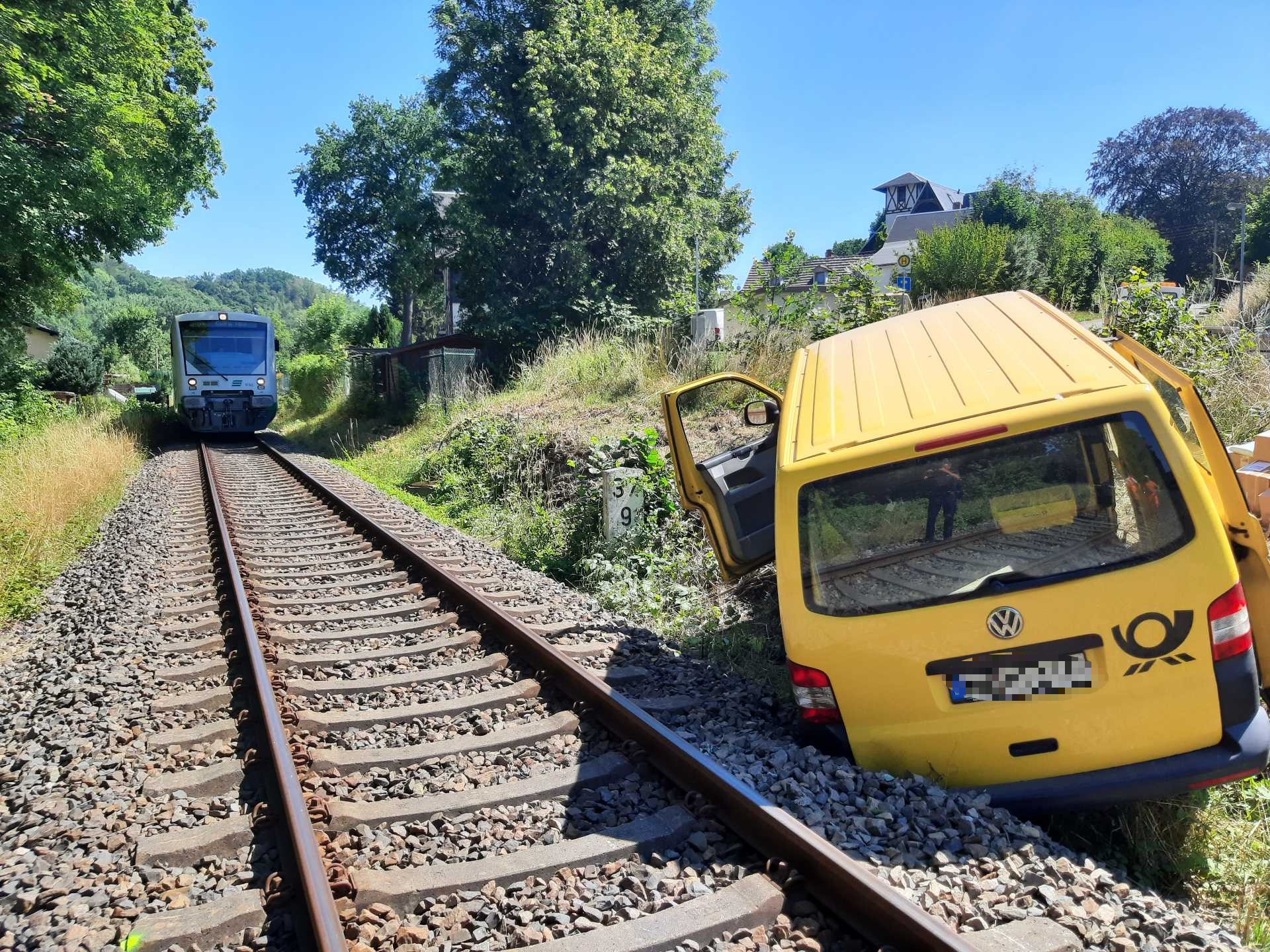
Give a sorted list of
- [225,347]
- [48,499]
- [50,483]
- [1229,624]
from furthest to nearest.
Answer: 1. [225,347]
2. [50,483]
3. [48,499]
4. [1229,624]

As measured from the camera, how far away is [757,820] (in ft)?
10.5

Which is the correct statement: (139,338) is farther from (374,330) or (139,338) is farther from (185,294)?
(185,294)

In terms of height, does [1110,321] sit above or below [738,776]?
above

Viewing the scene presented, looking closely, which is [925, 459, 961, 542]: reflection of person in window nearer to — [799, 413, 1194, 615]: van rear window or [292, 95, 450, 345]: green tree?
[799, 413, 1194, 615]: van rear window

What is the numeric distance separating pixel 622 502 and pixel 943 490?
4906 millimetres

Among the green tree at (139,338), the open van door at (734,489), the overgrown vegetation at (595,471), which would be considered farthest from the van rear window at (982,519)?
the green tree at (139,338)

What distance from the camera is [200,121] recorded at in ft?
81.4

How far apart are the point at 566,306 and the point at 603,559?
A: 55.0 ft

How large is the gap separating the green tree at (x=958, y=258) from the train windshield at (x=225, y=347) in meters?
16.1

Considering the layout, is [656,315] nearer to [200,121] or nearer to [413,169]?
[200,121]

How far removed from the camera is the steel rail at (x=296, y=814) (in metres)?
2.68

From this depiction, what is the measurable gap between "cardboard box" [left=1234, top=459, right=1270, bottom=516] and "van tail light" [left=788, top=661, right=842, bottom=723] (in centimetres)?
349

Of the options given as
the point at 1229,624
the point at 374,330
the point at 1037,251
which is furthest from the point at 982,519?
the point at 374,330

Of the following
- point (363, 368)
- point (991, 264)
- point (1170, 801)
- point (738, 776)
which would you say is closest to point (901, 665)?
point (738, 776)
